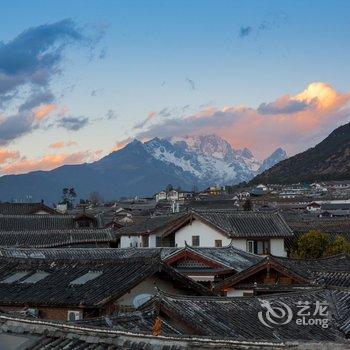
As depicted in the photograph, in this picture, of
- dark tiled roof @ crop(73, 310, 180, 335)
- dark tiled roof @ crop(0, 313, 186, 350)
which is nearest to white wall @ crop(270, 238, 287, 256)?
dark tiled roof @ crop(73, 310, 180, 335)

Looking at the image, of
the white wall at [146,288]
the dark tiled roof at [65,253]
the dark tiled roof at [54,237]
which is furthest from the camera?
the dark tiled roof at [54,237]

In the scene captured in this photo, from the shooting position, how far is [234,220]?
154 feet

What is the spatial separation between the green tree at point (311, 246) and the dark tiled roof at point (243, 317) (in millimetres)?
26056

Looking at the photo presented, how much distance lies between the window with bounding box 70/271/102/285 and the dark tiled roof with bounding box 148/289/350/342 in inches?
304

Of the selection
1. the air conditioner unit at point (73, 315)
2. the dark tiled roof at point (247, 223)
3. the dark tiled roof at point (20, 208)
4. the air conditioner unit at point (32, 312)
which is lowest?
the air conditioner unit at point (73, 315)

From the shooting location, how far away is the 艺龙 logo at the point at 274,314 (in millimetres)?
18047

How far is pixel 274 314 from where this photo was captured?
18.6 m

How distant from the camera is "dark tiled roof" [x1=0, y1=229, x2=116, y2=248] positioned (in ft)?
160

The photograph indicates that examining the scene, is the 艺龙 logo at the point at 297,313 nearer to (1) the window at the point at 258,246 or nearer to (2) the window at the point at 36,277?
(2) the window at the point at 36,277

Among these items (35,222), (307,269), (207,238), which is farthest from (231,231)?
(35,222)

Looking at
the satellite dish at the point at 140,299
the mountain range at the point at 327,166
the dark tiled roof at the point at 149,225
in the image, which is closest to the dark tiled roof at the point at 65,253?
the satellite dish at the point at 140,299

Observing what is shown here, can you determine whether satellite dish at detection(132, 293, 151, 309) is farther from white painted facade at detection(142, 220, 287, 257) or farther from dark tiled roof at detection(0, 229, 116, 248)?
dark tiled roof at detection(0, 229, 116, 248)

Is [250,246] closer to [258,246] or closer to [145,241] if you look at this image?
[258,246]

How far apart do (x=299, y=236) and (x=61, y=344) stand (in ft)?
126
